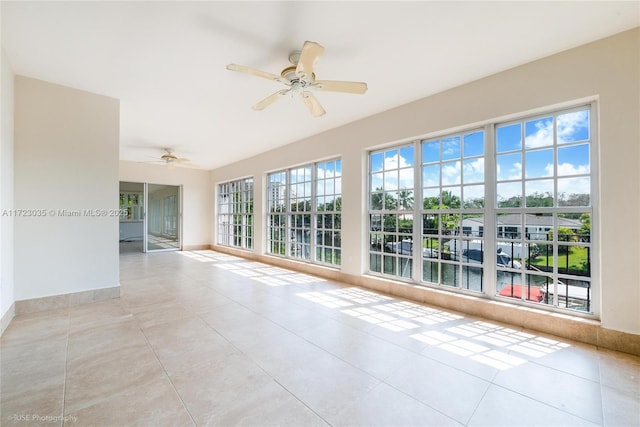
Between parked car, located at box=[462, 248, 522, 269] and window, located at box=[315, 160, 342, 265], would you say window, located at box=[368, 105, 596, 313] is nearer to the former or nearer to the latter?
parked car, located at box=[462, 248, 522, 269]

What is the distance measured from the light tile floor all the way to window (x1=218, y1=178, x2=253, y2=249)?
15.2 feet

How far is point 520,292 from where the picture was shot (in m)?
3.25

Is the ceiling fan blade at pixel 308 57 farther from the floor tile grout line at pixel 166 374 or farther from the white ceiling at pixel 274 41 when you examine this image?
the floor tile grout line at pixel 166 374

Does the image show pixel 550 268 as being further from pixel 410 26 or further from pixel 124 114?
pixel 124 114

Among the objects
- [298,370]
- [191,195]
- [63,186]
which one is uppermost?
[191,195]

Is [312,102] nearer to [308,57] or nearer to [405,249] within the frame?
[308,57]

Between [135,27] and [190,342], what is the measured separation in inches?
116

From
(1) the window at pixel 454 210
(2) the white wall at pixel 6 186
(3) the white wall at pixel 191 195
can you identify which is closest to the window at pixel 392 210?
(1) the window at pixel 454 210

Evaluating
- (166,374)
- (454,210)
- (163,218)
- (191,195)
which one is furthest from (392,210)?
(163,218)

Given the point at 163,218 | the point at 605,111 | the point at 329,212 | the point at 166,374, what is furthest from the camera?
the point at 163,218

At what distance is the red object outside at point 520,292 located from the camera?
3.13 m

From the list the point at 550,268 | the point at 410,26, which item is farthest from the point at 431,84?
the point at 550,268

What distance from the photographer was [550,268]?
3043 millimetres

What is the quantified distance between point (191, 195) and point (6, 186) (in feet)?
21.5
